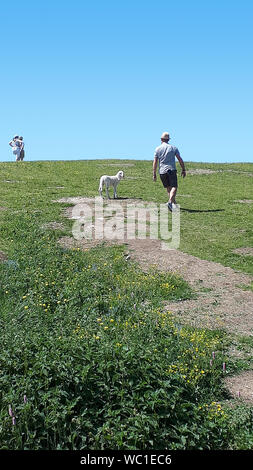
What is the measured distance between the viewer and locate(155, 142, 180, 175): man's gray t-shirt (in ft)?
54.6

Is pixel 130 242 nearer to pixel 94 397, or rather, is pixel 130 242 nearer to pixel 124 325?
pixel 124 325

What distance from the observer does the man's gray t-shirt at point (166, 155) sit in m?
16.6

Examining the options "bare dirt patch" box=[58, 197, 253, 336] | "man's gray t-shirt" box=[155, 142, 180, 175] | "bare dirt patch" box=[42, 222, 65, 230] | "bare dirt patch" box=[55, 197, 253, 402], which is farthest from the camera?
"man's gray t-shirt" box=[155, 142, 180, 175]

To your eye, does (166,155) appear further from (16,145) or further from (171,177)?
(16,145)

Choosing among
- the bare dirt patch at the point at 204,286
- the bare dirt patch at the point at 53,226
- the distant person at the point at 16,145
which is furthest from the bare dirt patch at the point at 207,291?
the distant person at the point at 16,145

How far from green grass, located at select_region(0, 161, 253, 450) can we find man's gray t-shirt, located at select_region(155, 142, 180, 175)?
5049 millimetres

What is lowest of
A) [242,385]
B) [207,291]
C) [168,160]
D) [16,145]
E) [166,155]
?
[242,385]

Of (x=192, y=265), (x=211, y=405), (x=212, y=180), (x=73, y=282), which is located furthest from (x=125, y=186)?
(x=211, y=405)

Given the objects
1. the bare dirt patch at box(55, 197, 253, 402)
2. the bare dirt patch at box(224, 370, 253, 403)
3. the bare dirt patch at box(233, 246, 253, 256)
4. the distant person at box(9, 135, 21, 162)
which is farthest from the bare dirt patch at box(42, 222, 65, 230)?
the distant person at box(9, 135, 21, 162)

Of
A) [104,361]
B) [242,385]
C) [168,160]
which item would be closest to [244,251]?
[168,160]

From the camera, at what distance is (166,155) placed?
16656mm

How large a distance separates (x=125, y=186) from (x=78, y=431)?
58.9ft

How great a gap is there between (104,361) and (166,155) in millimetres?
11501

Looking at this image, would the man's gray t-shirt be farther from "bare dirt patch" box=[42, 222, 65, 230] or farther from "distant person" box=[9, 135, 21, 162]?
"distant person" box=[9, 135, 21, 162]
